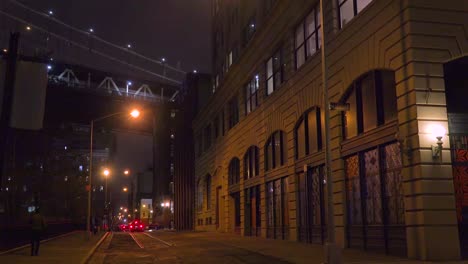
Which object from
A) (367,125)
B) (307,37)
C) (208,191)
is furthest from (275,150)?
(208,191)

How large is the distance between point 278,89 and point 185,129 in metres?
40.5

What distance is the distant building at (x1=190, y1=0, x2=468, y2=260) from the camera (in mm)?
17734

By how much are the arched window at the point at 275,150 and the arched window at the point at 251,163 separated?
3011 mm

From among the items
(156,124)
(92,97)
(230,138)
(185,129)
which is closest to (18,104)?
(230,138)

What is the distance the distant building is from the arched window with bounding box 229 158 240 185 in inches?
225

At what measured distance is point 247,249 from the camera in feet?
82.8

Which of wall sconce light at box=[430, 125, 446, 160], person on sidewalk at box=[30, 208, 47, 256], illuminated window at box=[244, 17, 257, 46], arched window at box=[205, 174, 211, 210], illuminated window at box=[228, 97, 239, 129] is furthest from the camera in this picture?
arched window at box=[205, 174, 211, 210]

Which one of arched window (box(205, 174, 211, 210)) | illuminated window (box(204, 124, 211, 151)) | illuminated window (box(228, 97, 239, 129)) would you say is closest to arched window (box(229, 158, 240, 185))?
illuminated window (box(228, 97, 239, 129))

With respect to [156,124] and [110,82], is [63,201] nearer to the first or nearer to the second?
[156,124]

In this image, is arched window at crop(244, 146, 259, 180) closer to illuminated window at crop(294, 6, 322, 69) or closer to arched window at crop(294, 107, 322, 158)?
arched window at crop(294, 107, 322, 158)

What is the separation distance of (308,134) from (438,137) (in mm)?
11461

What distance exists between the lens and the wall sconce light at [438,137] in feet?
57.8

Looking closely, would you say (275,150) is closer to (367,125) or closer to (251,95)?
(251,95)

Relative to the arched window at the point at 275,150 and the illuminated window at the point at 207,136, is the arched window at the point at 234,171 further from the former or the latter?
the illuminated window at the point at 207,136
